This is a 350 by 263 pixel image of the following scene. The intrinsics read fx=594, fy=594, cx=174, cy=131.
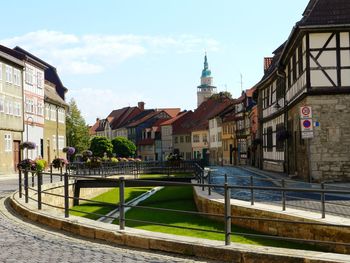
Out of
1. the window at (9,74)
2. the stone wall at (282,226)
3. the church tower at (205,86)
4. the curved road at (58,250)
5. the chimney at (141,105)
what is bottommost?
the stone wall at (282,226)

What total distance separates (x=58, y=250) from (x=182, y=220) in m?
14.2

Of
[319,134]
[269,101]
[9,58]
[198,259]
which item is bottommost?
[198,259]

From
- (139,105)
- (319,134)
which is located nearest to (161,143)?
(139,105)

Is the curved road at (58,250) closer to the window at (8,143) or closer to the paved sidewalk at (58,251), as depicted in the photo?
the paved sidewalk at (58,251)

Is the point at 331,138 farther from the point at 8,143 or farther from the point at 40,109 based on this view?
the point at 40,109

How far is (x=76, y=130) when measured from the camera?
88.1m

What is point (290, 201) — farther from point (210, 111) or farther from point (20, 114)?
point (210, 111)

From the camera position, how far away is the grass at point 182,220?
16.5 metres

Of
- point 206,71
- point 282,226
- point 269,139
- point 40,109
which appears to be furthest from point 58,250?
point 206,71

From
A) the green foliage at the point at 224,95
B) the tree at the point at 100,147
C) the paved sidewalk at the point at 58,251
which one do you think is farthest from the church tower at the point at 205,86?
the paved sidewalk at the point at 58,251

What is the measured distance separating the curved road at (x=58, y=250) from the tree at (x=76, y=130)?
250 ft

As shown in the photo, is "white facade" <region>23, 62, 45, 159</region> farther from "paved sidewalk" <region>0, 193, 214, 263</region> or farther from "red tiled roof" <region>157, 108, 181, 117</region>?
"red tiled roof" <region>157, 108, 181, 117</region>

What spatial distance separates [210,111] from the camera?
109125 mm

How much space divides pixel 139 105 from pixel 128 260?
145m
